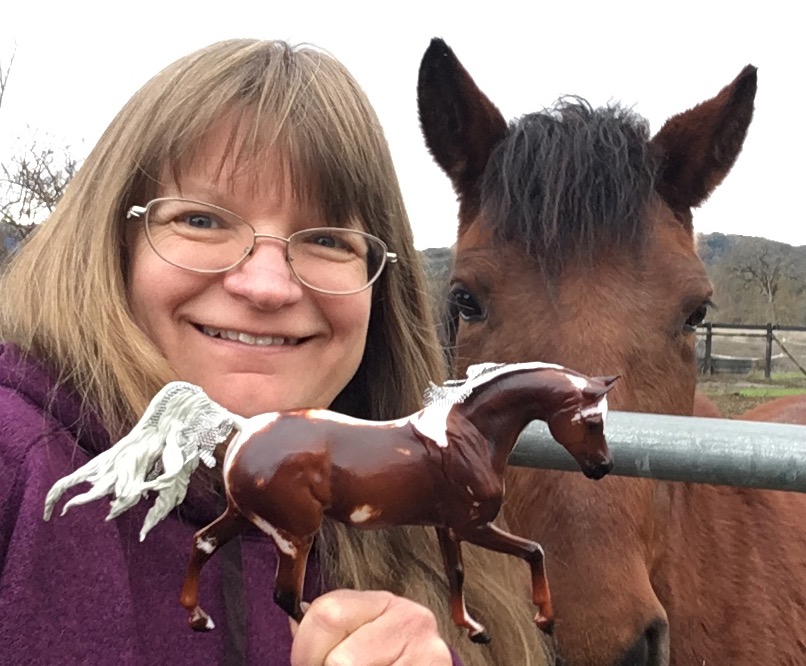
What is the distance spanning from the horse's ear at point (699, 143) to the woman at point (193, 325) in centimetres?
158

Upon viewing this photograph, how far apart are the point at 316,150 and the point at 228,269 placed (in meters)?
0.29

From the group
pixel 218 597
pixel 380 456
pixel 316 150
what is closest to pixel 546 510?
pixel 218 597

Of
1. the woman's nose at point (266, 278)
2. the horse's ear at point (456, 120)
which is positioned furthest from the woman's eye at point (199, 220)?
the horse's ear at point (456, 120)

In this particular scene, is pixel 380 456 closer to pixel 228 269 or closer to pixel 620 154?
pixel 228 269

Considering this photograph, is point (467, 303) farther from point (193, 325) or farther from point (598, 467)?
point (598, 467)

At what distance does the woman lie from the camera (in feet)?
3.27

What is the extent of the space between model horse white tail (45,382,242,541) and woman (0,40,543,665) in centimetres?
28

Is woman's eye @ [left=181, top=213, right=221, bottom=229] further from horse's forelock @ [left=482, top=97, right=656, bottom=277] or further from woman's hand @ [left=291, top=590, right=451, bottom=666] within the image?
horse's forelock @ [left=482, top=97, right=656, bottom=277]

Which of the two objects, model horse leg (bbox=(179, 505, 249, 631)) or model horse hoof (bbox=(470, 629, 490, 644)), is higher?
model horse leg (bbox=(179, 505, 249, 631))

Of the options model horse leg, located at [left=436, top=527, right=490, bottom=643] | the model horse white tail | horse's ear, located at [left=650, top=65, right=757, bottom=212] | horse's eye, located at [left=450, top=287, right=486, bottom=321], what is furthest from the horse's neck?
horse's ear, located at [left=650, top=65, right=757, bottom=212]

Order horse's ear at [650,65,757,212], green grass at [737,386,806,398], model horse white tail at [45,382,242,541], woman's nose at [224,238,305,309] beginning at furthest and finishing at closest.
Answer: green grass at [737,386,806,398], horse's ear at [650,65,757,212], woman's nose at [224,238,305,309], model horse white tail at [45,382,242,541]

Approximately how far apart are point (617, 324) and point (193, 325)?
51.0 inches

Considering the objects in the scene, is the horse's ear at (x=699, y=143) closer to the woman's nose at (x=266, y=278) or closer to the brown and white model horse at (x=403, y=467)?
the woman's nose at (x=266, y=278)

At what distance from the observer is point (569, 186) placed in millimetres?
2250
